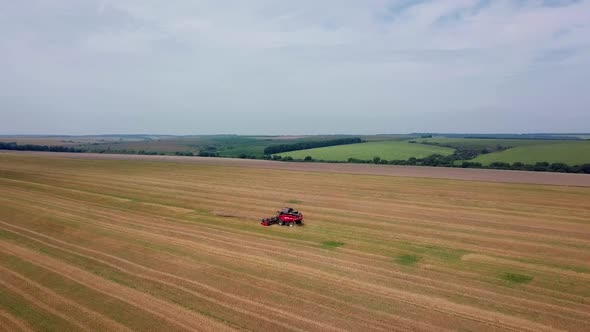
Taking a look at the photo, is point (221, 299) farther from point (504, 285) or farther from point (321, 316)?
point (504, 285)

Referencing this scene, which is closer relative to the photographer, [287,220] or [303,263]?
[303,263]

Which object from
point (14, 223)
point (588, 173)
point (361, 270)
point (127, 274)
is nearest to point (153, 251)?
point (127, 274)

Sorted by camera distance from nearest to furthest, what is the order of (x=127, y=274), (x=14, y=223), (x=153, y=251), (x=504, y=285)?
(x=504, y=285)
(x=127, y=274)
(x=153, y=251)
(x=14, y=223)

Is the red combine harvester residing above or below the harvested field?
above

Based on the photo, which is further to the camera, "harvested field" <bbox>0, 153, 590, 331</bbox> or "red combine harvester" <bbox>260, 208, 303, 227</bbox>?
"red combine harvester" <bbox>260, 208, 303, 227</bbox>

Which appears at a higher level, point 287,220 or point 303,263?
point 287,220

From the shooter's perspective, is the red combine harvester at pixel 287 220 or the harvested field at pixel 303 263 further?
the red combine harvester at pixel 287 220

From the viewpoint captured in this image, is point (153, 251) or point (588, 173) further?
point (588, 173)

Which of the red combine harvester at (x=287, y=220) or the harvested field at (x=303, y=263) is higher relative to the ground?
the red combine harvester at (x=287, y=220)
